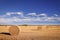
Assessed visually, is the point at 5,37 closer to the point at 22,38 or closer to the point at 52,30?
the point at 22,38

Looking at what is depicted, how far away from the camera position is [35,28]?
18.6 ft

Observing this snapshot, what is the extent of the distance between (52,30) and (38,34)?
612 mm

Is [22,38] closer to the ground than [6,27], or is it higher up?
closer to the ground

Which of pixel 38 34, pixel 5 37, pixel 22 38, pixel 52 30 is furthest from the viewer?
pixel 52 30

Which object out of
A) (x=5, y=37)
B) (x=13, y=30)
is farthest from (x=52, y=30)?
(x=5, y=37)

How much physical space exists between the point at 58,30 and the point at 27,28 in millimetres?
1031

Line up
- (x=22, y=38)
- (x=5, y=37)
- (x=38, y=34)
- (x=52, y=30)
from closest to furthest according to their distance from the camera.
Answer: (x=5, y=37) < (x=22, y=38) < (x=38, y=34) < (x=52, y=30)

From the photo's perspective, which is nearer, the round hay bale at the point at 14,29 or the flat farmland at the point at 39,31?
the flat farmland at the point at 39,31

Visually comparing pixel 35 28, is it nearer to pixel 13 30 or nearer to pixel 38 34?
pixel 38 34

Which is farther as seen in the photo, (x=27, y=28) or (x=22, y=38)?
(x=27, y=28)

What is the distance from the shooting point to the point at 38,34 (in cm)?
544

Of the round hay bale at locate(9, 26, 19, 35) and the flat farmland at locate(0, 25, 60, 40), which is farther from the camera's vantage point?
the round hay bale at locate(9, 26, 19, 35)

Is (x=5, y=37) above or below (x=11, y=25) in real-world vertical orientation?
below

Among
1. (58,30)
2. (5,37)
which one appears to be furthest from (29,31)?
(5,37)
